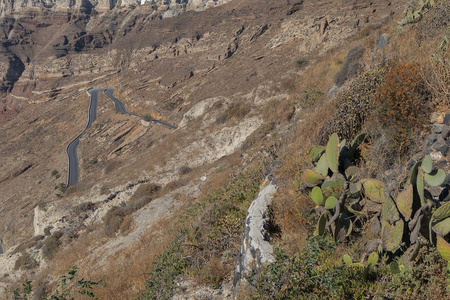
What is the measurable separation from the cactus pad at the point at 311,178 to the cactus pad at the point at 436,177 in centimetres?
137

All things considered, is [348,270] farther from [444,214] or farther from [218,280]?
[218,280]

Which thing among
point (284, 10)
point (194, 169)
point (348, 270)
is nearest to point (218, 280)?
point (348, 270)

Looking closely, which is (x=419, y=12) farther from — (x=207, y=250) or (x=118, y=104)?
(x=118, y=104)

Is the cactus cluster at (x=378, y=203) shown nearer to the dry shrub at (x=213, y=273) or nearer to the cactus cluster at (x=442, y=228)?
the cactus cluster at (x=442, y=228)

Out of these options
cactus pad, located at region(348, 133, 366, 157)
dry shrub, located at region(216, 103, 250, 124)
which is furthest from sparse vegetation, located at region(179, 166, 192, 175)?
cactus pad, located at region(348, 133, 366, 157)

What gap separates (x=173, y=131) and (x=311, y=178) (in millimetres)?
24397

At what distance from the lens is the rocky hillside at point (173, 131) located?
5754 millimetres

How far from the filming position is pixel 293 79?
20.5 meters

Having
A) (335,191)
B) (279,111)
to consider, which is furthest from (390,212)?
(279,111)

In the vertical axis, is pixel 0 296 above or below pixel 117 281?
below

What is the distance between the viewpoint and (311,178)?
3.94 m

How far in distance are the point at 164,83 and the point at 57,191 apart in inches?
961

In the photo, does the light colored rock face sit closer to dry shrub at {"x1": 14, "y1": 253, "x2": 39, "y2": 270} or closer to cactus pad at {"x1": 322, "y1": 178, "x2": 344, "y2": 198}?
dry shrub at {"x1": 14, "y1": 253, "x2": 39, "y2": 270}

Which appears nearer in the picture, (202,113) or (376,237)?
(376,237)
